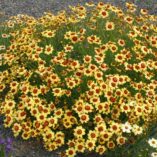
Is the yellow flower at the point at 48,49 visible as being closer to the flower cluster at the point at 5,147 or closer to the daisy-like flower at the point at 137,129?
the flower cluster at the point at 5,147

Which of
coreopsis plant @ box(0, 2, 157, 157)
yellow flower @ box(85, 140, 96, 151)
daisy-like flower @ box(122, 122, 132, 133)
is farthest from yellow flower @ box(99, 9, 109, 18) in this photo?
yellow flower @ box(85, 140, 96, 151)

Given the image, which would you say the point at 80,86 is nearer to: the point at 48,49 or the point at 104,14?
the point at 48,49

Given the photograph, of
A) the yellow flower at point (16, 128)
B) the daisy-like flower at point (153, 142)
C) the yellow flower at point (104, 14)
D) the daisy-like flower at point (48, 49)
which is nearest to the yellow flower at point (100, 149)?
the daisy-like flower at point (153, 142)

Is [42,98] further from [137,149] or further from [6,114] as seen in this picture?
[137,149]

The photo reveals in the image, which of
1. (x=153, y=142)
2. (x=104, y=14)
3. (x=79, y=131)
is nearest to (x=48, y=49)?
(x=104, y=14)

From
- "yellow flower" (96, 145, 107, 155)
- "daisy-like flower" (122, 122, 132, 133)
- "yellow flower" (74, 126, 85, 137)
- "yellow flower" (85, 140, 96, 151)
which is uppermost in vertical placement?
"daisy-like flower" (122, 122, 132, 133)

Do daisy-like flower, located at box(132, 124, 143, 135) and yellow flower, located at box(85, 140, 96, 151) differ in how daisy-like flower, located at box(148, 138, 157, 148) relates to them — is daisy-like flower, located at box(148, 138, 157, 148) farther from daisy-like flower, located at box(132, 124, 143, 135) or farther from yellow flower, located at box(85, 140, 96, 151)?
yellow flower, located at box(85, 140, 96, 151)

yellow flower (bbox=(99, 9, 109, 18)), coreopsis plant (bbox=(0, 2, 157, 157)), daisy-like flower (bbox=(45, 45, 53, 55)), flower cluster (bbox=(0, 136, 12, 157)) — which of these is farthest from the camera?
yellow flower (bbox=(99, 9, 109, 18))

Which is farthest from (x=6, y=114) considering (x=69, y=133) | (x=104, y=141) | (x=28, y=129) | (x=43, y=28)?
(x=43, y=28)
